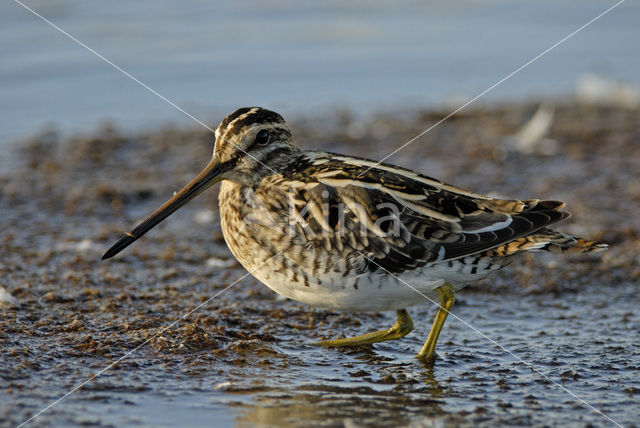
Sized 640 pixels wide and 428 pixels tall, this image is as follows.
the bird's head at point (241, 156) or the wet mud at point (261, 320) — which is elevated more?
the bird's head at point (241, 156)

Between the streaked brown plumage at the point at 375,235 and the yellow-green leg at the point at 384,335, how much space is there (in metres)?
0.01

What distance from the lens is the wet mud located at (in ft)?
16.9

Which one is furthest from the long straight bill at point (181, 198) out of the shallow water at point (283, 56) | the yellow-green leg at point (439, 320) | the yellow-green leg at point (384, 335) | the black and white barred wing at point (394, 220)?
the shallow water at point (283, 56)

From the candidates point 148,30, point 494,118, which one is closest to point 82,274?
point 494,118

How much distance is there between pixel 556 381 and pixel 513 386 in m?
0.30

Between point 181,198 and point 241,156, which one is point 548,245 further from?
point 181,198

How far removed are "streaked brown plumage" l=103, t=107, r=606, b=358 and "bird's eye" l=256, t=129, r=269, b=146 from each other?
5.0 inches

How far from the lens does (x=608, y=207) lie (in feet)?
30.1

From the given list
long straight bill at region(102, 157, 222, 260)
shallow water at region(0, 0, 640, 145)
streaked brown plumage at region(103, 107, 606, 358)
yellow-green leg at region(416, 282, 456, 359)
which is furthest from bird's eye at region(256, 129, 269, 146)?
shallow water at region(0, 0, 640, 145)

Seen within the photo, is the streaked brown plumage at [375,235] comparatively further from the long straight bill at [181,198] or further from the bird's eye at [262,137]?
the long straight bill at [181,198]

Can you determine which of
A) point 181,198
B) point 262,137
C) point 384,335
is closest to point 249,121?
point 262,137

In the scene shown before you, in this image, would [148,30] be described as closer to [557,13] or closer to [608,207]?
[557,13]

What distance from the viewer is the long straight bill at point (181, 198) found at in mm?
6359

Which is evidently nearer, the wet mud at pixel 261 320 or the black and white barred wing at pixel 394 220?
the wet mud at pixel 261 320
